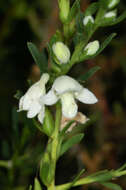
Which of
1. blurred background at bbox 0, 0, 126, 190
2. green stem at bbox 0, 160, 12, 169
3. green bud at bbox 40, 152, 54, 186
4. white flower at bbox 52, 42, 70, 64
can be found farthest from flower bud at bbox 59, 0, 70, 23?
blurred background at bbox 0, 0, 126, 190

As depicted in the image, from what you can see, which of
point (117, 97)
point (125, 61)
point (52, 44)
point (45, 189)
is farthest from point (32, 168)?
point (125, 61)

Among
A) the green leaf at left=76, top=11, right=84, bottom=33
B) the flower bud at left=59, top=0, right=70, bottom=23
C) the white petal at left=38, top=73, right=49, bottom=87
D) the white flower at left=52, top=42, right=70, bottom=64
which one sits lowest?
the white petal at left=38, top=73, right=49, bottom=87

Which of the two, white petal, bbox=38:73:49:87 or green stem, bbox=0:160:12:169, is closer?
white petal, bbox=38:73:49:87

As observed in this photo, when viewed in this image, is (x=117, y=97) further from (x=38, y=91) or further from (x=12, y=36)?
(x=38, y=91)

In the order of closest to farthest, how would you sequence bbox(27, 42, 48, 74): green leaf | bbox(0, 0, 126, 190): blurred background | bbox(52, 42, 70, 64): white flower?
bbox(52, 42, 70, 64): white flower < bbox(27, 42, 48, 74): green leaf < bbox(0, 0, 126, 190): blurred background

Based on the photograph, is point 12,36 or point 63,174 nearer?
point 63,174

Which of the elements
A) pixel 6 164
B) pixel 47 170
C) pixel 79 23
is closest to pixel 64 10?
pixel 79 23

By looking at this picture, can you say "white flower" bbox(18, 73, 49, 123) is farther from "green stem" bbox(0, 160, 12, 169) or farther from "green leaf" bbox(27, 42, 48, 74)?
"green stem" bbox(0, 160, 12, 169)
